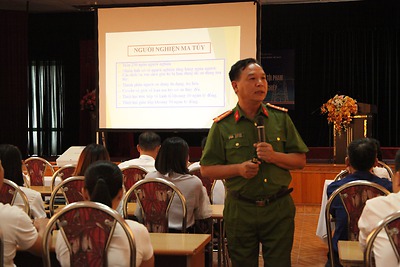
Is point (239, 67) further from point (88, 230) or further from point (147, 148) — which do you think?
point (147, 148)

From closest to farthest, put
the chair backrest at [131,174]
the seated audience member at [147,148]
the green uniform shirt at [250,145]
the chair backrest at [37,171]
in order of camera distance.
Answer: the green uniform shirt at [250,145]
the chair backrest at [131,174]
the seated audience member at [147,148]
the chair backrest at [37,171]

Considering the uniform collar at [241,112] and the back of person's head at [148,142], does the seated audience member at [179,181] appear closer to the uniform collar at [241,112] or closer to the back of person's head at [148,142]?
the uniform collar at [241,112]

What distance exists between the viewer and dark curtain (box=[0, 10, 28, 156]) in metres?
11.9

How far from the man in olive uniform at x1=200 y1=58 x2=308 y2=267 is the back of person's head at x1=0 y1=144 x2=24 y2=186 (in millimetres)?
1372

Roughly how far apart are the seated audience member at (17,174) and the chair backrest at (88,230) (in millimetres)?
1253

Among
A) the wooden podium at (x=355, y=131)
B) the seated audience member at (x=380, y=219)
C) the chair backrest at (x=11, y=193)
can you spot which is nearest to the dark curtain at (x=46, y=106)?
the wooden podium at (x=355, y=131)

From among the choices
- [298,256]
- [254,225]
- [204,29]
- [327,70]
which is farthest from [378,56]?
[254,225]

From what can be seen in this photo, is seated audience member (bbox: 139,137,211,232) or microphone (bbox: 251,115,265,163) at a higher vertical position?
microphone (bbox: 251,115,265,163)

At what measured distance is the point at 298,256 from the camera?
19.2ft

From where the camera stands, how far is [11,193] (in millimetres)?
3645

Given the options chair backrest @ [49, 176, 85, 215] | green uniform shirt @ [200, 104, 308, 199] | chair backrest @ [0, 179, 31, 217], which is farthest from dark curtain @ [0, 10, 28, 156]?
green uniform shirt @ [200, 104, 308, 199]

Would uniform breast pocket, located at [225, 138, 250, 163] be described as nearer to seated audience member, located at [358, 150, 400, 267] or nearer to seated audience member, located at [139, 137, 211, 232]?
seated audience member, located at [358, 150, 400, 267]

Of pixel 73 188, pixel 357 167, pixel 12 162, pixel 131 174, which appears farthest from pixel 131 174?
pixel 357 167

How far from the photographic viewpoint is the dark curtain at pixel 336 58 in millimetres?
12242
